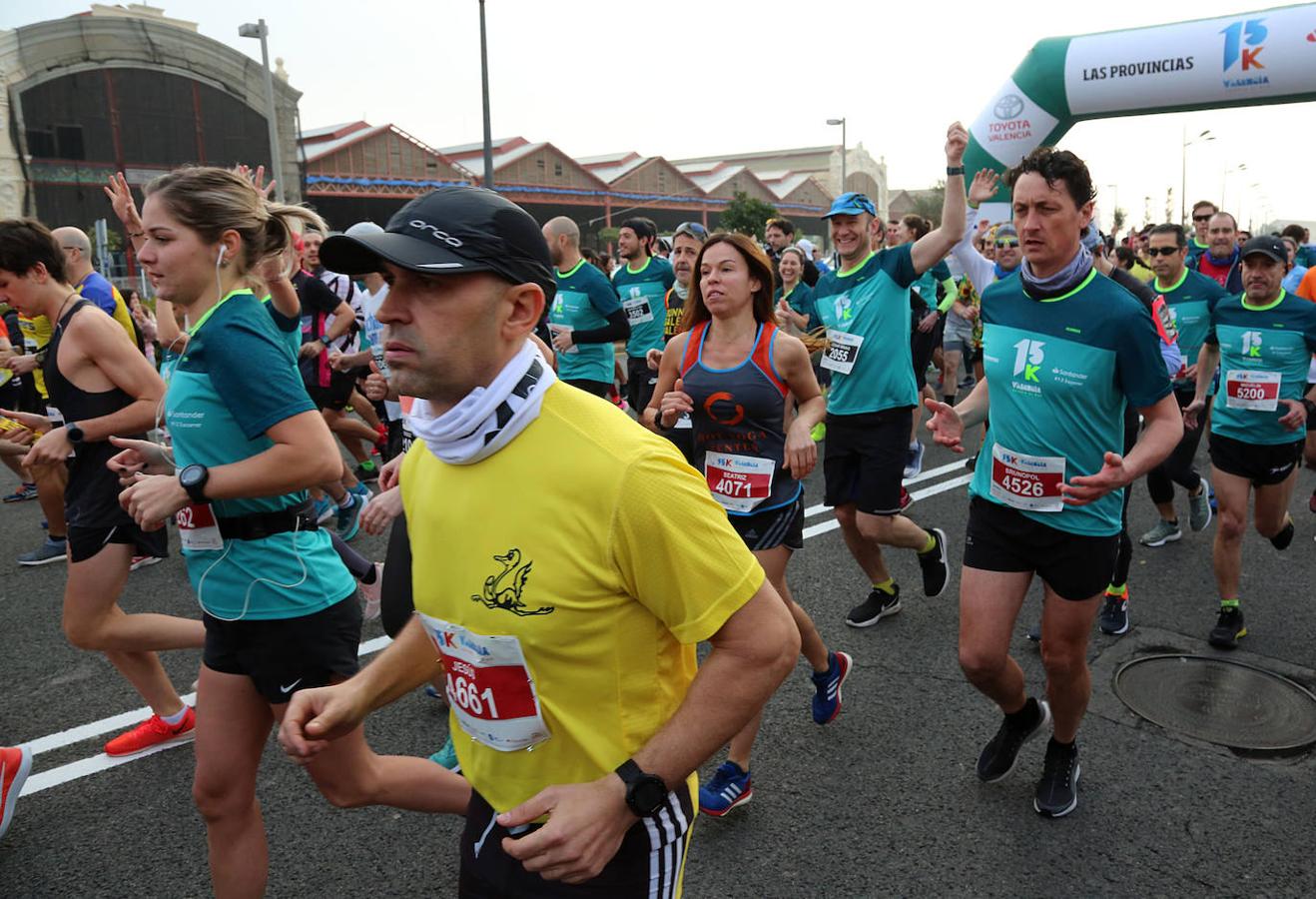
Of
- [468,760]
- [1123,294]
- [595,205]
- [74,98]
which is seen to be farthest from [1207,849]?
[595,205]

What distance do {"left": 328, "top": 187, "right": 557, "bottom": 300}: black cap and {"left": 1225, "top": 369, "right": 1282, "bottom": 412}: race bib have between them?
4783mm

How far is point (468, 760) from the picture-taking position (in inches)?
66.3

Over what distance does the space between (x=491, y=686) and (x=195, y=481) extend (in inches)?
48.8

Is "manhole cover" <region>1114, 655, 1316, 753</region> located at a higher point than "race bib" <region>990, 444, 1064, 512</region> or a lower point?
Result: lower

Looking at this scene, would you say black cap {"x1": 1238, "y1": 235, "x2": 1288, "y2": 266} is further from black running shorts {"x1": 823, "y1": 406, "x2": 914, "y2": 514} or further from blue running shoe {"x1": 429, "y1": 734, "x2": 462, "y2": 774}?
blue running shoe {"x1": 429, "y1": 734, "x2": 462, "y2": 774}

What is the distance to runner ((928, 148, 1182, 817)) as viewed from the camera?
301cm

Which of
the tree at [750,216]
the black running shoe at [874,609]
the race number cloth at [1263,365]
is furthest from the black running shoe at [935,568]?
the tree at [750,216]

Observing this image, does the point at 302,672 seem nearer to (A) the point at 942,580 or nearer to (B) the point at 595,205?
(A) the point at 942,580

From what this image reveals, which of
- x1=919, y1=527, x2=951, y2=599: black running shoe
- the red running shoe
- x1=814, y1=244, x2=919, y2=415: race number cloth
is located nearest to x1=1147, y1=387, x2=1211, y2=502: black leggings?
x1=919, y1=527, x2=951, y2=599: black running shoe

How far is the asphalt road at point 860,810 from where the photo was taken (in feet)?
9.50

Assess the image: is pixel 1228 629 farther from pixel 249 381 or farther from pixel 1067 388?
pixel 249 381

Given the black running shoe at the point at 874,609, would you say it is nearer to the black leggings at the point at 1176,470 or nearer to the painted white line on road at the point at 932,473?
the black leggings at the point at 1176,470

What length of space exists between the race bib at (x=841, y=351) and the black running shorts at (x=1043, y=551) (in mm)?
1898

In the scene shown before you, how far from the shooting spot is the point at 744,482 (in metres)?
3.63
